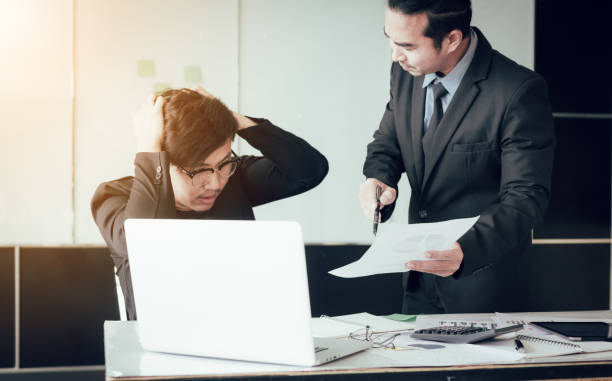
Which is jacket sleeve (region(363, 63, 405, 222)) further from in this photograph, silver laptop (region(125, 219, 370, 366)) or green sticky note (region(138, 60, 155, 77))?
green sticky note (region(138, 60, 155, 77))

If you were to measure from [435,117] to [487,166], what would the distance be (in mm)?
229

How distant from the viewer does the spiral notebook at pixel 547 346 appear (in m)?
1.47

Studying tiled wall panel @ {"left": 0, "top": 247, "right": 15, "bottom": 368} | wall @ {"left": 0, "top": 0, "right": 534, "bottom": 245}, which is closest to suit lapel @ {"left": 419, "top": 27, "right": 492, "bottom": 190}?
wall @ {"left": 0, "top": 0, "right": 534, "bottom": 245}

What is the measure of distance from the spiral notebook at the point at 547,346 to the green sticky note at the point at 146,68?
2.44m

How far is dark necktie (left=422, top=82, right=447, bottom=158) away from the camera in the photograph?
7.55ft

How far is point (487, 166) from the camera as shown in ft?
7.36

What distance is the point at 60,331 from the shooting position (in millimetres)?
3494

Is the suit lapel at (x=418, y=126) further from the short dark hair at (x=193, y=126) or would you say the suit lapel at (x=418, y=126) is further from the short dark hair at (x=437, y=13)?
the short dark hair at (x=193, y=126)

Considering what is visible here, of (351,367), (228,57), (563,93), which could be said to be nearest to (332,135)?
(228,57)

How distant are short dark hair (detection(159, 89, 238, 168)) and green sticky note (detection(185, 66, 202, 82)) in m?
1.31

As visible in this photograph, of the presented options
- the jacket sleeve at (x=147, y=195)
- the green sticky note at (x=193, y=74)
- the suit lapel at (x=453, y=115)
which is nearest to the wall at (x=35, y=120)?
the green sticky note at (x=193, y=74)

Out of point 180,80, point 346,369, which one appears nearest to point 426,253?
point 346,369

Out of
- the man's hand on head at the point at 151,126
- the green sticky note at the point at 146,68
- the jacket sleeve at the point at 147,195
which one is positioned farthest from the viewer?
the green sticky note at the point at 146,68

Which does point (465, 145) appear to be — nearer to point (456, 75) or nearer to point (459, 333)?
point (456, 75)
